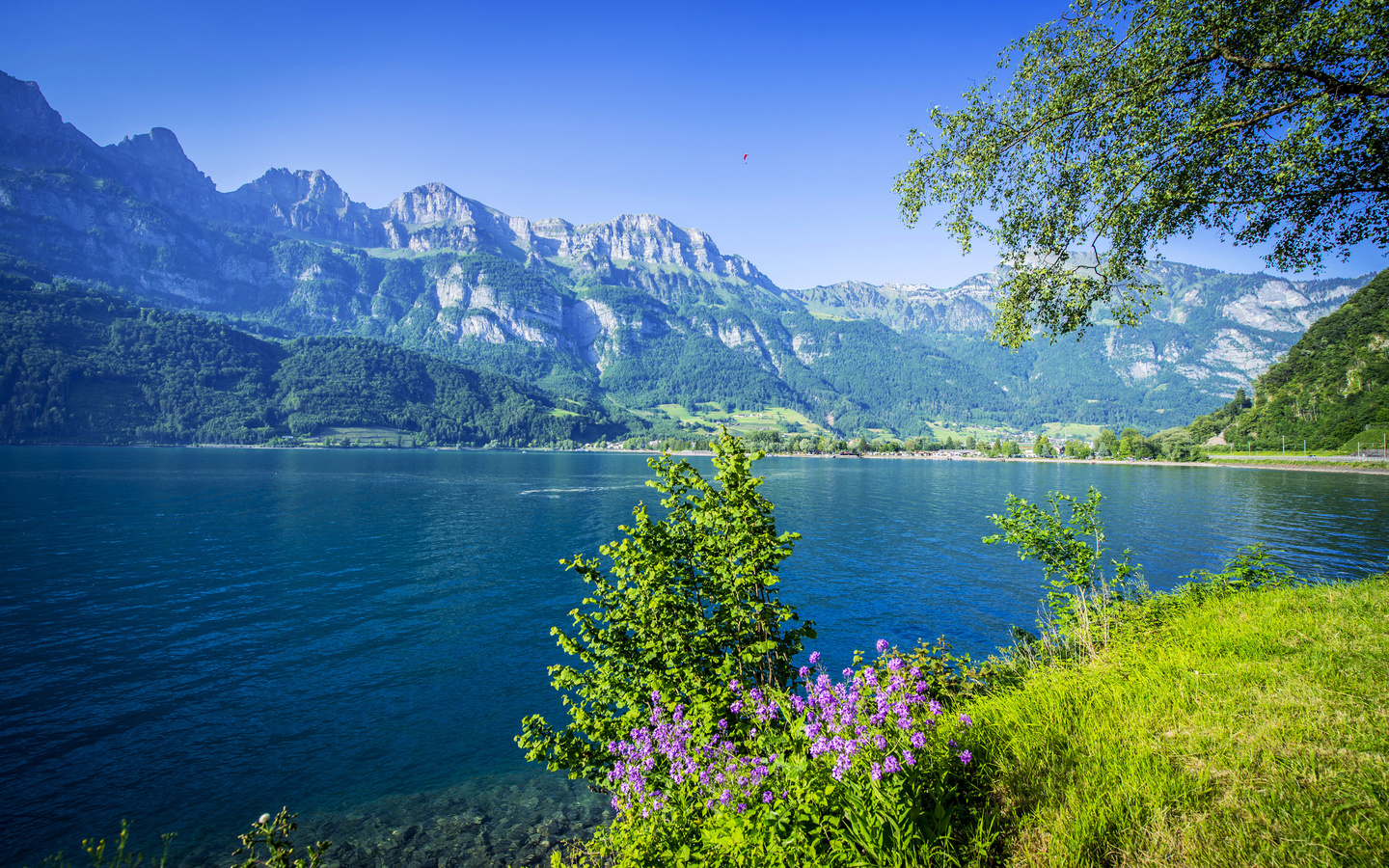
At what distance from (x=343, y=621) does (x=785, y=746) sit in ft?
98.3

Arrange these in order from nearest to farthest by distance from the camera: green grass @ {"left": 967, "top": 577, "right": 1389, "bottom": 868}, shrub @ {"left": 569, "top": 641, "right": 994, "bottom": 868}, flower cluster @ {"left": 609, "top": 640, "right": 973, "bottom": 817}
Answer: green grass @ {"left": 967, "top": 577, "right": 1389, "bottom": 868} < shrub @ {"left": 569, "top": 641, "right": 994, "bottom": 868} < flower cluster @ {"left": 609, "top": 640, "right": 973, "bottom": 817}

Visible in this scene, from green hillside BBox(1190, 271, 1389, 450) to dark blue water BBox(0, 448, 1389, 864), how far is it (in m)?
93.4

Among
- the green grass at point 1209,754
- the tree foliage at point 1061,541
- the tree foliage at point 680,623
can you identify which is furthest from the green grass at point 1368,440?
the tree foliage at point 680,623

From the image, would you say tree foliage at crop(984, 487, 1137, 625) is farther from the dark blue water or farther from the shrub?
the dark blue water

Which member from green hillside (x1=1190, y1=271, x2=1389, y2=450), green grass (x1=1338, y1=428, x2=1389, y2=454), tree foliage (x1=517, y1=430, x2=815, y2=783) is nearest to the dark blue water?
tree foliage (x1=517, y1=430, x2=815, y2=783)

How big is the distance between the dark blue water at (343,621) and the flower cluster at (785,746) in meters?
9.36

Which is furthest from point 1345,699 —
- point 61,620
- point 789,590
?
point 61,620

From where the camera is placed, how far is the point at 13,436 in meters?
199

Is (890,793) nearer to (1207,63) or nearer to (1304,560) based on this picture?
(1207,63)

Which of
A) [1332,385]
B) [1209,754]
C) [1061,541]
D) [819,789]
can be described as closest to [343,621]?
[819,789]

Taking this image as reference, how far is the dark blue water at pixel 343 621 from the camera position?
1530 cm

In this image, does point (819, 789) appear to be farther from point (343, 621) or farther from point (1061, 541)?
point (343, 621)

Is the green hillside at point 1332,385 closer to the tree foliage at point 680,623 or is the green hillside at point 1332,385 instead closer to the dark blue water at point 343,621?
the dark blue water at point 343,621

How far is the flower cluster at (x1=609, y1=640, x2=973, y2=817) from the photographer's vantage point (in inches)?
200
